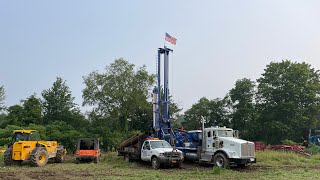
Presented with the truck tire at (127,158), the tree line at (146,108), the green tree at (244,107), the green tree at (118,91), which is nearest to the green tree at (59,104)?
the tree line at (146,108)

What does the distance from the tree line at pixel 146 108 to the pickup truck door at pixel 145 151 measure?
15.9 meters

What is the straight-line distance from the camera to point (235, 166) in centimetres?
2422

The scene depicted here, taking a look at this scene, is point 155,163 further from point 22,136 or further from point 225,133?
point 22,136

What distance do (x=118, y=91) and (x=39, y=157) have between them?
77.9 feet

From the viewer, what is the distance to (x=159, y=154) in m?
22.2

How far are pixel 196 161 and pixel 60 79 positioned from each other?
40.9 m

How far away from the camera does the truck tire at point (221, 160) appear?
75.3ft

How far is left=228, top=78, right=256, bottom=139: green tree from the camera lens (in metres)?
60.5

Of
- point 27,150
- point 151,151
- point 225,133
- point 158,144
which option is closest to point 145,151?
point 151,151

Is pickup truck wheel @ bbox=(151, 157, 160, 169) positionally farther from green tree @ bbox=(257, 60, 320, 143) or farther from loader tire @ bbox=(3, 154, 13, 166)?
green tree @ bbox=(257, 60, 320, 143)

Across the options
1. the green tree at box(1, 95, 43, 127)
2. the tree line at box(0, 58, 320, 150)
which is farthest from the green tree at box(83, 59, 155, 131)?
the green tree at box(1, 95, 43, 127)

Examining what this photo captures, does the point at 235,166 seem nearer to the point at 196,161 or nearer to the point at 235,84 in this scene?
the point at 196,161

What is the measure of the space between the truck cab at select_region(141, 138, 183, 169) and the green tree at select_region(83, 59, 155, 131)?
2249cm

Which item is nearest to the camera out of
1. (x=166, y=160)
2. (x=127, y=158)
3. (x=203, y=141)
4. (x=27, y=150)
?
(x=166, y=160)
